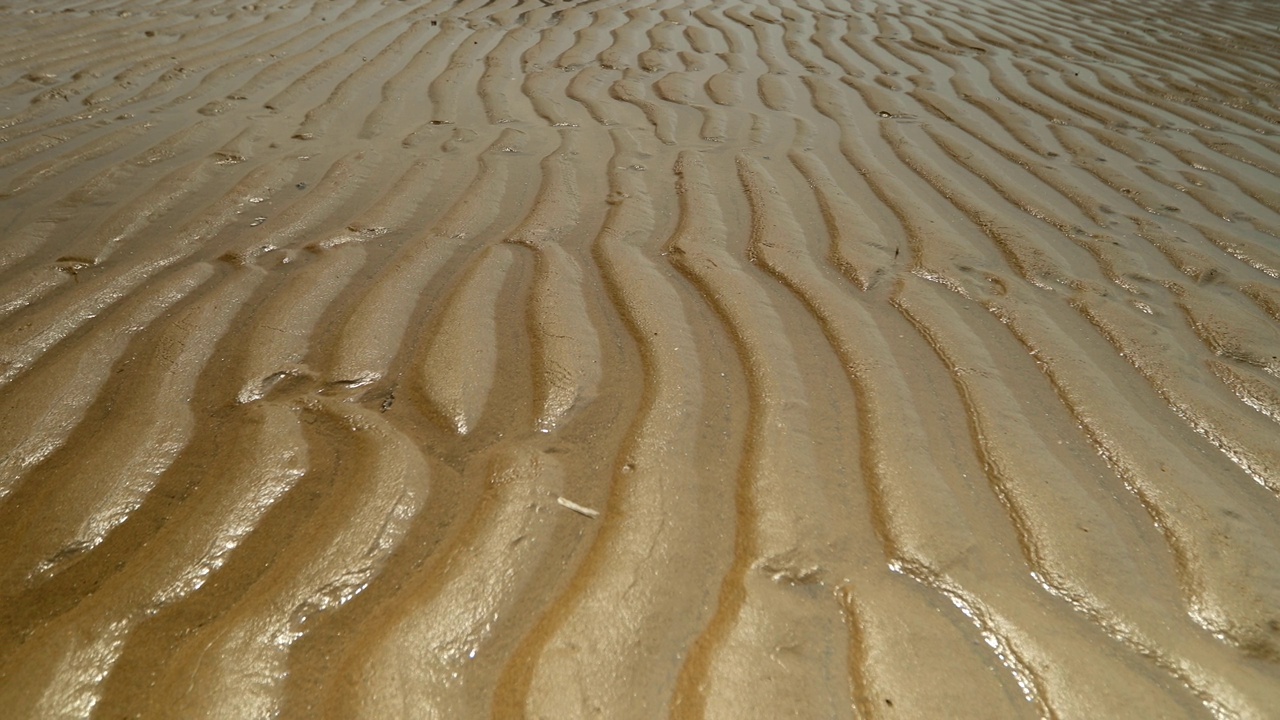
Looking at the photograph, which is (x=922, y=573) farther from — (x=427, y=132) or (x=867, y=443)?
(x=427, y=132)

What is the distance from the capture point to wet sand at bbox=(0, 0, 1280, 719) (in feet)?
3.19

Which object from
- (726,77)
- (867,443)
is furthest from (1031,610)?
(726,77)

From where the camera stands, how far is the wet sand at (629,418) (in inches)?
38.3

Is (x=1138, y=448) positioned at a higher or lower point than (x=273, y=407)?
lower

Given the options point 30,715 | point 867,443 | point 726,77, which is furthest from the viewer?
point 726,77

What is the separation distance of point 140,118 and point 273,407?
2.27 metres

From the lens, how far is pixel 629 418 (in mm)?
1394

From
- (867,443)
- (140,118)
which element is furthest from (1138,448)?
(140,118)

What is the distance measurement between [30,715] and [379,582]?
40 centimetres

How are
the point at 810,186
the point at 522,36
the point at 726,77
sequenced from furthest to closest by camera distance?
the point at 522,36
the point at 726,77
the point at 810,186

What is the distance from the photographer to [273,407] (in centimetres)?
138

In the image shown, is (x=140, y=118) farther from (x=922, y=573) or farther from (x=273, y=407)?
(x=922, y=573)

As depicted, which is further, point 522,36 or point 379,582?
point 522,36

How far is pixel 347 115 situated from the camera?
314cm
